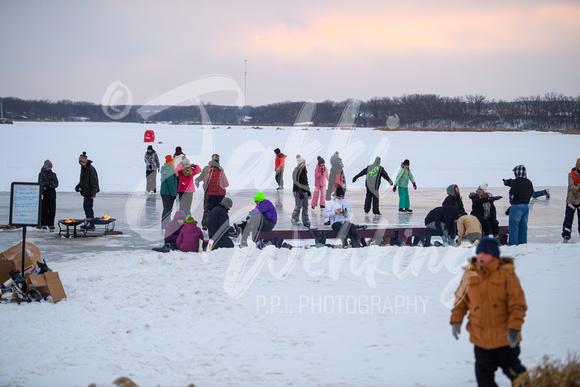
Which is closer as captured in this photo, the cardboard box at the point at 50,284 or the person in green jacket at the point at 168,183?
the cardboard box at the point at 50,284

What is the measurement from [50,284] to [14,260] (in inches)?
40.5

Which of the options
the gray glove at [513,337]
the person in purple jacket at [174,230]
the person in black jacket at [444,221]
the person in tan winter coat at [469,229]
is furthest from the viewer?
the person in black jacket at [444,221]

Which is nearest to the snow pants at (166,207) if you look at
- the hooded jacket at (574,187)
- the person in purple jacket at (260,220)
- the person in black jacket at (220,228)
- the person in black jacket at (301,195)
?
the person in black jacket at (301,195)

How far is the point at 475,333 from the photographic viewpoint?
434 cm

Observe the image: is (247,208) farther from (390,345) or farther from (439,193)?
(390,345)

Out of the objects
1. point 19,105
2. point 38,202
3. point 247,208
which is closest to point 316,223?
point 247,208

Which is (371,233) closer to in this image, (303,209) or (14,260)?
(303,209)

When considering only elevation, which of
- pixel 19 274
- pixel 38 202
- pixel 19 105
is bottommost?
pixel 19 274

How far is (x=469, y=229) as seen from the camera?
9.58 m

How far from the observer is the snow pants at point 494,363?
424cm

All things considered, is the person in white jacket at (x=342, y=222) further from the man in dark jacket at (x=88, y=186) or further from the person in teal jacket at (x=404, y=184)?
the man in dark jacket at (x=88, y=186)

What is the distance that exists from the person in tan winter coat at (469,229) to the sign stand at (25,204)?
710cm

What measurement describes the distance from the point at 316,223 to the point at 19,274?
303 inches

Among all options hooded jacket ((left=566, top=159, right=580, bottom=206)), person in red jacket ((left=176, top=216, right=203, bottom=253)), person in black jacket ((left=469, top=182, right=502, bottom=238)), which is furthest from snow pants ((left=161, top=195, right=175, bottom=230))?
hooded jacket ((left=566, top=159, right=580, bottom=206))
